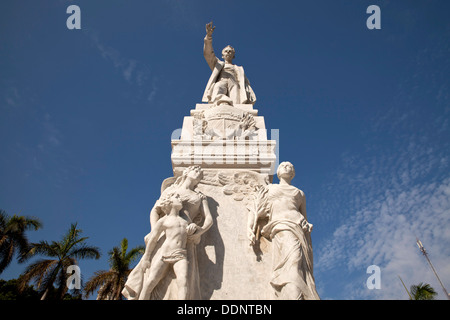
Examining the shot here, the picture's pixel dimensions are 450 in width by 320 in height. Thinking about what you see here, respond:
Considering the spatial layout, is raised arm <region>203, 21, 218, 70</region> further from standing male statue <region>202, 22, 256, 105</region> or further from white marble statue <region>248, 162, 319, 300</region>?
white marble statue <region>248, 162, 319, 300</region>

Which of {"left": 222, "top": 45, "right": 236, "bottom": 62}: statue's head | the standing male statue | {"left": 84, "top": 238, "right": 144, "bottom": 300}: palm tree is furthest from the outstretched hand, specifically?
{"left": 84, "top": 238, "right": 144, "bottom": 300}: palm tree

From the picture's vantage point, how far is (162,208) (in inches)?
206

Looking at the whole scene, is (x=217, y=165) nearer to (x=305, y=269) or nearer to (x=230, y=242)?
(x=230, y=242)

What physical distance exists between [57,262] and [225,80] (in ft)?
52.9

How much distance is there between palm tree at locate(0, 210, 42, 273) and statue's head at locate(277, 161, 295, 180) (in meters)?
19.1

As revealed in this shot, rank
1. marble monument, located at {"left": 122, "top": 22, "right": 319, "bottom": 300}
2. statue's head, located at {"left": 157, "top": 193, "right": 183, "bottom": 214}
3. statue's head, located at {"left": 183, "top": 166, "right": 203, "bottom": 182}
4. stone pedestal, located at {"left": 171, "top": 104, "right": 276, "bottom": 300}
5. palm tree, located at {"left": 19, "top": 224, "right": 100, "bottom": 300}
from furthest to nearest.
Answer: palm tree, located at {"left": 19, "top": 224, "right": 100, "bottom": 300}, statue's head, located at {"left": 183, "top": 166, "right": 203, "bottom": 182}, statue's head, located at {"left": 157, "top": 193, "right": 183, "bottom": 214}, stone pedestal, located at {"left": 171, "top": 104, "right": 276, "bottom": 300}, marble monument, located at {"left": 122, "top": 22, "right": 319, "bottom": 300}

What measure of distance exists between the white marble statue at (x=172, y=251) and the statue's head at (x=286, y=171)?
1.51m

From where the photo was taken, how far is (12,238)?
19.0 metres

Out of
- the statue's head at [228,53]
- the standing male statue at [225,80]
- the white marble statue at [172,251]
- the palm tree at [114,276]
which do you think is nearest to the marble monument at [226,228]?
the white marble statue at [172,251]

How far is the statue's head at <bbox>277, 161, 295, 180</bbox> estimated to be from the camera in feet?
19.1

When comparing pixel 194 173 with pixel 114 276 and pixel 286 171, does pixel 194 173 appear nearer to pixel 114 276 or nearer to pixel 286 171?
pixel 286 171

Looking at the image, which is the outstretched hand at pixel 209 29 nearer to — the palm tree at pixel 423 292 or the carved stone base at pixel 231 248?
the carved stone base at pixel 231 248

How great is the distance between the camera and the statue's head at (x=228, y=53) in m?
10.5

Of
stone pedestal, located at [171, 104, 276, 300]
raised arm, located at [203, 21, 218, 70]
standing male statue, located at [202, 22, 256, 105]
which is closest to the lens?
stone pedestal, located at [171, 104, 276, 300]
